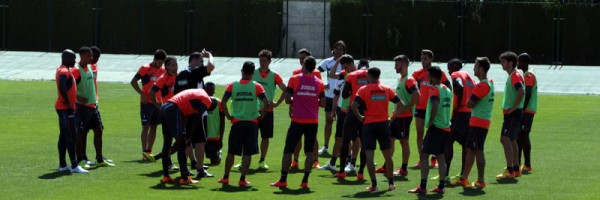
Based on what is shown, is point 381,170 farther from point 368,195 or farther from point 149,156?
point 149,156

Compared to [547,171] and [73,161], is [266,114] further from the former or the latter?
[547,171]

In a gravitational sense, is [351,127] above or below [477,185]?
above

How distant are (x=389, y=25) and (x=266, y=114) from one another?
33.6 m

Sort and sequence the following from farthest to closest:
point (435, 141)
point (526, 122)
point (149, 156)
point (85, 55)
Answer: point (149, 156) < point (526, 122) < point (85, 55) < point (435, 141)

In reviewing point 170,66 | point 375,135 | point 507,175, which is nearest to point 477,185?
point 507,175

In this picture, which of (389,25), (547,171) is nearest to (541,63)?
(389,25)

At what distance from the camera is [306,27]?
173 feet

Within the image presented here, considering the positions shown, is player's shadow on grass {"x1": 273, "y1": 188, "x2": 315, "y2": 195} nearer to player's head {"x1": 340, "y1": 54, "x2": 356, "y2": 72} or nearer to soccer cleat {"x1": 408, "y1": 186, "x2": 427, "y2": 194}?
soccer cleat {"x1": 408, "y1": 186, "x2": 427, "y2": 194}

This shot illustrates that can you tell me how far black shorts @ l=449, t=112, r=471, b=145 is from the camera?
1805 centimetres

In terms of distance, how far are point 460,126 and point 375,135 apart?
1620 mm

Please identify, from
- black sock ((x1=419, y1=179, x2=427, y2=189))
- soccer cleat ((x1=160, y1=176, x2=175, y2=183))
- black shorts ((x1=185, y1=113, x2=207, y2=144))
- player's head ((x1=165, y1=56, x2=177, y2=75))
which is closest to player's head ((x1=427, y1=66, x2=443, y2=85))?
black sock ((x1=419, y1=179, x2=427, y2=189))

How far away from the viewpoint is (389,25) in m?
52.7

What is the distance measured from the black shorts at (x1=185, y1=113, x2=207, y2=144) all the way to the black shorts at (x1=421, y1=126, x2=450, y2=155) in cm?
326

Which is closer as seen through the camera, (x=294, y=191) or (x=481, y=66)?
(x=294, y=191)
